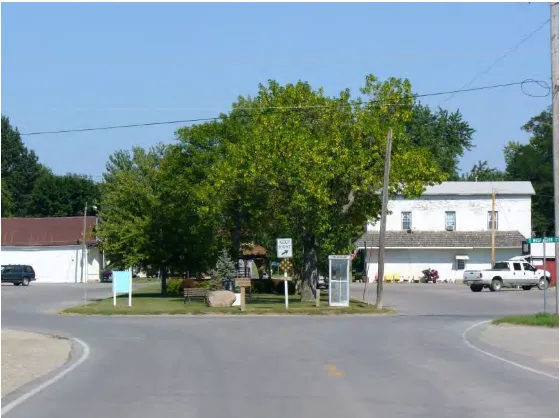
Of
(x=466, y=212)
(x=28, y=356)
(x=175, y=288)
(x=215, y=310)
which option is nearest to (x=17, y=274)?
(x=175, y=288)

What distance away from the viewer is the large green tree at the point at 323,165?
4312cm

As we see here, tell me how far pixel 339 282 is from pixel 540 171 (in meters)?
69.5

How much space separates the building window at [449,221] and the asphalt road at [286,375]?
51.3 m

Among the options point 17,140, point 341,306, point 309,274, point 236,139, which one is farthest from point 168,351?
point 17,140

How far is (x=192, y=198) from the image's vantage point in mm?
50781

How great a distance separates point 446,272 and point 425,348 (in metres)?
59.7

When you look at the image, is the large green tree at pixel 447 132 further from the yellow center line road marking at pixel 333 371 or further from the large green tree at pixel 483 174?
the yellow center line road marking at pixel 333 371

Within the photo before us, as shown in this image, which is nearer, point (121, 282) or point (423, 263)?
point (121, 282)

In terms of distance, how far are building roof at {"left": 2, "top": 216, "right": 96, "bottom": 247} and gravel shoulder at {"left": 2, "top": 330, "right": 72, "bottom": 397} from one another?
67377 mm

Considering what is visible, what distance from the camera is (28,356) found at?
2061 centimetres

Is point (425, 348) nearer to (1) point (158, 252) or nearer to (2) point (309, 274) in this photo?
(2) point (309, 274)

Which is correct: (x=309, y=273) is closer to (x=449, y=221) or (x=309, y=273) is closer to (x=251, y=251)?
(x=251, y=251)

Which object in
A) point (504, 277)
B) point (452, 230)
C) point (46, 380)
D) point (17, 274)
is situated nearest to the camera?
point (46, 380)

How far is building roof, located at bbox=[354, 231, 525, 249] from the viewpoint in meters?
80.1
